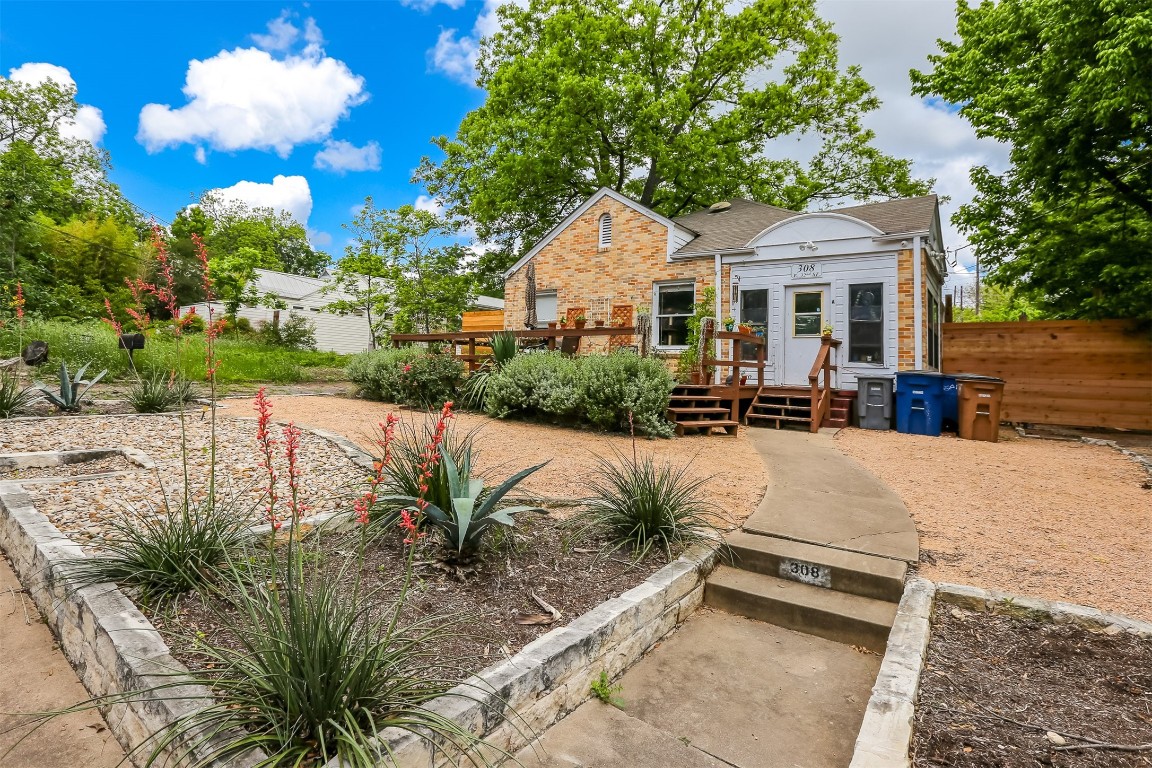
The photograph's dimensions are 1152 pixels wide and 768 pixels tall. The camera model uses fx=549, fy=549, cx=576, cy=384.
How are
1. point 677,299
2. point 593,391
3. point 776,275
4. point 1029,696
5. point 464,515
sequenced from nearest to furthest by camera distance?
point 1029,696 → point 464,515 → point 593,391 → point 776,275 → point 677,299

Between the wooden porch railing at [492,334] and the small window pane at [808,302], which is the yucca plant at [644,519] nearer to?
the wooden porch railing at [492,334]

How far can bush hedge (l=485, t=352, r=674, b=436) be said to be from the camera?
7.12m

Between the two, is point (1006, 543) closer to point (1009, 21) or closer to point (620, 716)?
point (620, 716)

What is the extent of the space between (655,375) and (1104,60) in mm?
7977

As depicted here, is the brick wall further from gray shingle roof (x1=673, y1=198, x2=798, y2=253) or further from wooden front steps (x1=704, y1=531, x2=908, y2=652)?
wooden front steps (x1=704, y1=531, x2=908, y2=652)

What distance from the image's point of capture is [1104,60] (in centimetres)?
791

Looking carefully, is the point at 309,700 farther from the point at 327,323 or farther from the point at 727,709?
the point at 327,323

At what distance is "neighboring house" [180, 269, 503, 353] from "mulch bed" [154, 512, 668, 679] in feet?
78.2

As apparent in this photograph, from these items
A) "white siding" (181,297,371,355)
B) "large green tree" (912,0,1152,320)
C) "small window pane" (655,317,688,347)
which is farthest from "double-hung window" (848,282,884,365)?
"white siding" (181,297,371,355)

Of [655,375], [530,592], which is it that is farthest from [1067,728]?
[655,375]

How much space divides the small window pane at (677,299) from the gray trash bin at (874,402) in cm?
373

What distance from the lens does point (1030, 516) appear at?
4305mm

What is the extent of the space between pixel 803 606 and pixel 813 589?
0.89 ft

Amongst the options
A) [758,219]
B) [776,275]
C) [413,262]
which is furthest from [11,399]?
[413,262]
